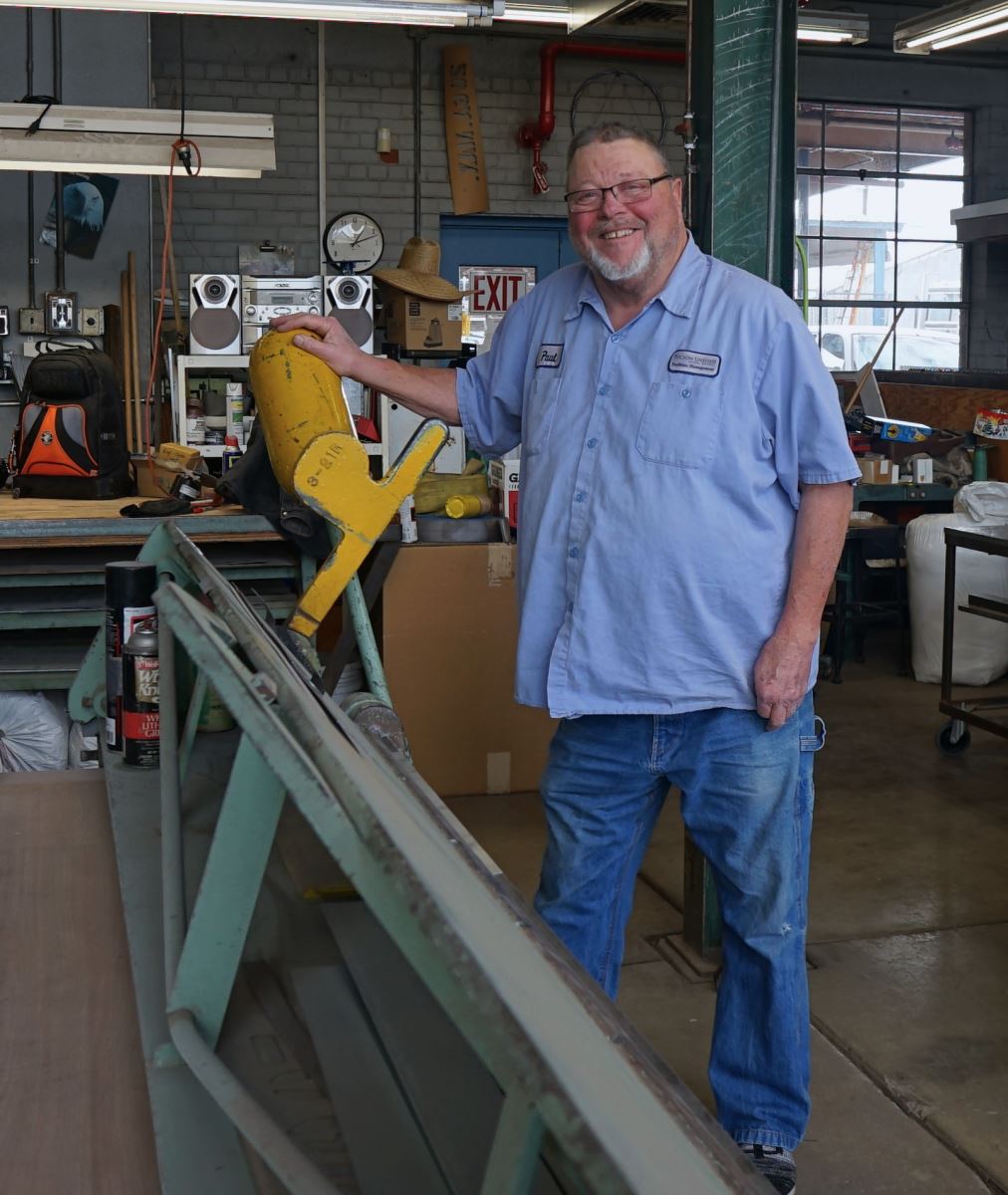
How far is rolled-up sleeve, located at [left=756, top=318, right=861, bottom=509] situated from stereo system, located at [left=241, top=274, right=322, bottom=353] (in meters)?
3.81

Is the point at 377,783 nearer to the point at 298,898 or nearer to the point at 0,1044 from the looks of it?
the point at 0,1044

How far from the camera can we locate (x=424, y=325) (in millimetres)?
5688

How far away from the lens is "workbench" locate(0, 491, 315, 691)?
3.36 meters

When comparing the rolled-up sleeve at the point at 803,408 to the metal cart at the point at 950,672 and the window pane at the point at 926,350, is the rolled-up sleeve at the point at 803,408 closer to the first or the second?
the metal cart at the point at 950,672

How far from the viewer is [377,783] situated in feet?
3.14

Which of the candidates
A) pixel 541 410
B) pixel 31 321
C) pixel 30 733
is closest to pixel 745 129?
pixel 541 410

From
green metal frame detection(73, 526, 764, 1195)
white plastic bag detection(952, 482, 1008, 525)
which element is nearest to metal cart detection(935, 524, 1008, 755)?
white plastic bag detection(952, 482, 1008, 525)

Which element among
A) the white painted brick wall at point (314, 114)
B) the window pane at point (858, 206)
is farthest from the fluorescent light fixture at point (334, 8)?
the window pane at point (858, 206)

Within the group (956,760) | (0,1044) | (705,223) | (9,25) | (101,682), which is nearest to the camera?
(0,1044)

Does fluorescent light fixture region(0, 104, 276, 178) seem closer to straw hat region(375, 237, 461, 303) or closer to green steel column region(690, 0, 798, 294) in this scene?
straw hat region(375, 237, 461, 303)

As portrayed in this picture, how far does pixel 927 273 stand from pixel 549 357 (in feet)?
27.6

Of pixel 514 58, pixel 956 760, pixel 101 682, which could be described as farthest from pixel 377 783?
pixel 514 58

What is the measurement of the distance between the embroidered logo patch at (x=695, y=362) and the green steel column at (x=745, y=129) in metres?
0.87

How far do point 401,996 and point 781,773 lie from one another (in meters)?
0.87
